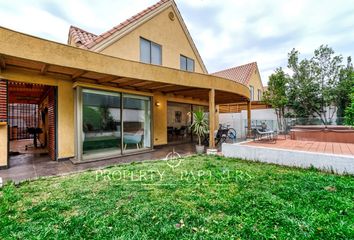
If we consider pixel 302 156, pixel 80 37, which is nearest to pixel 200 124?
pixel 302 156

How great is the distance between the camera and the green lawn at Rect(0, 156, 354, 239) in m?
2.45

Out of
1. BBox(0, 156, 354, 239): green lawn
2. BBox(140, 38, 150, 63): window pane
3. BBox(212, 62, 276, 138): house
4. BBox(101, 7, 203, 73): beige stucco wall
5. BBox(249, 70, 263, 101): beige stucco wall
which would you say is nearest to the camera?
BBox(0, 156, 354, 239): green lawn

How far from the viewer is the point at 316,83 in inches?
549

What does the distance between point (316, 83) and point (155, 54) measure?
12.6m

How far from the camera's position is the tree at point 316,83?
13727 mm

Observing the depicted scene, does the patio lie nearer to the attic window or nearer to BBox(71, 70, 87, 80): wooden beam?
BBox(71, 70, 87, 80): wooden beam

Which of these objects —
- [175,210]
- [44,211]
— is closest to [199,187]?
[175,210]

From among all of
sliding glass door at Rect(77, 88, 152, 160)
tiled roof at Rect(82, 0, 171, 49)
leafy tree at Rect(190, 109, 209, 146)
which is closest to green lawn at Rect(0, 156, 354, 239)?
sliding glass door at Rect(77, 88, 152, 160)

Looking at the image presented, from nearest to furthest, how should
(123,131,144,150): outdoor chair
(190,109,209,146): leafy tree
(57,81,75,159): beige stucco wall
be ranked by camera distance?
(57,81,75,159): beige stucco wall → (123,131,144,150): outdoor chair → (190,109,209,146): leafy tree

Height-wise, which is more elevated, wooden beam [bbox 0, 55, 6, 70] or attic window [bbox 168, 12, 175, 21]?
attic window [bbox 168, 12, 175, 21]

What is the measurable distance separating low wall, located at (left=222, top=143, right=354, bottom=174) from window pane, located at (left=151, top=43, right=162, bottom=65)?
→ 19.6ft

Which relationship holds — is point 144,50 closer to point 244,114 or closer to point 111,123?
point 111,123

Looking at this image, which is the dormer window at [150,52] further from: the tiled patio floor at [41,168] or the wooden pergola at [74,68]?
the tiled patio floor at [41,168]

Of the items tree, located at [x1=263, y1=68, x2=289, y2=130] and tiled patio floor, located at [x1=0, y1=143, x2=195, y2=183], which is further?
tree, located at [x1=263, y1=68, x2=289, y2=130]
